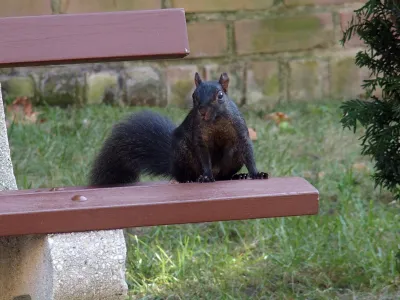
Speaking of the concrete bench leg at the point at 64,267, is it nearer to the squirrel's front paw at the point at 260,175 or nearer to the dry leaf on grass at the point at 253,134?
the squirrel's front paw at the point at 260,175

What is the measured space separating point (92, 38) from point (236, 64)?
115 inches

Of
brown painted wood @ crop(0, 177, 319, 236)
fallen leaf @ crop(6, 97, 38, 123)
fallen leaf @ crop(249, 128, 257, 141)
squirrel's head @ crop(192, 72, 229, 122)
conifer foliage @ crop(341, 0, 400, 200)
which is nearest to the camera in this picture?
brown painted wood @ crop(0, 177, 319, 236)

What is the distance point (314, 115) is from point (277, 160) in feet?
3.38

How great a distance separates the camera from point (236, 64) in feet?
17.2

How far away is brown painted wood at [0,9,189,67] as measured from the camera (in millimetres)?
2352

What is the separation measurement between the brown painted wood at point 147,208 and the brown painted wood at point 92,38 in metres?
0.49

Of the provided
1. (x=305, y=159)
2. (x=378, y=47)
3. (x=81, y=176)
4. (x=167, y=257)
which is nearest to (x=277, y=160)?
(x=305, y=159)

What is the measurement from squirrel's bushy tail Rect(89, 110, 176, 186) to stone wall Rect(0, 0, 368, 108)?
7.74 feet

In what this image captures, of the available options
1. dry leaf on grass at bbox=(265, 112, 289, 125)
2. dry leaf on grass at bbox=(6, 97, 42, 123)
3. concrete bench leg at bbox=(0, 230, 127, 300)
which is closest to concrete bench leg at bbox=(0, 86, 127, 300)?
concrete bench leg at bbox=(0, 230, 127, 300)

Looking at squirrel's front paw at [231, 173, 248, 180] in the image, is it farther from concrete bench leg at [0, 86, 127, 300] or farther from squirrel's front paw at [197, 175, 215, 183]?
concrete bench leg at [0, 86, 127, 300]

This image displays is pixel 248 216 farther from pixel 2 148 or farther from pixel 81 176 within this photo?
pixel 81 176

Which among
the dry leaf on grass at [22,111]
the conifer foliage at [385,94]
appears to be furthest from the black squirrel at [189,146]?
the dry leaf on grass at [22,111]

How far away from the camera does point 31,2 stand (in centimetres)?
496

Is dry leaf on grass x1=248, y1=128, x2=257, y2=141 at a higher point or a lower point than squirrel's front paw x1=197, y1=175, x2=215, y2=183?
lower
